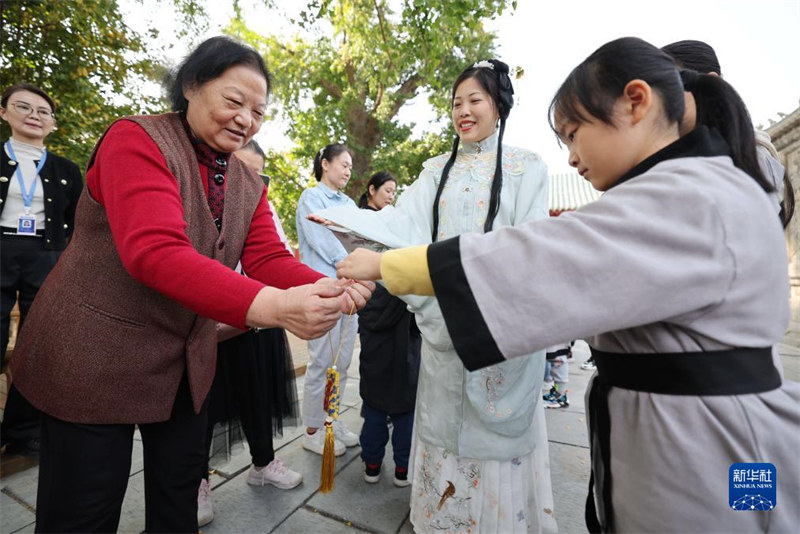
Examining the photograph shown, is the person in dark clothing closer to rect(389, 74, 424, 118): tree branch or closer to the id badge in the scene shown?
the id badge

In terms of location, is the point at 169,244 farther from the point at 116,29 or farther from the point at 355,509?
the point at 116,29

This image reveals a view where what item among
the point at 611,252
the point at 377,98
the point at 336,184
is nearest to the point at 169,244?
the point at 611,252

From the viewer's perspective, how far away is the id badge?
297cm

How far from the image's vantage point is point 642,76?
3.50 ft

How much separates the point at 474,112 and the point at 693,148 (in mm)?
1219

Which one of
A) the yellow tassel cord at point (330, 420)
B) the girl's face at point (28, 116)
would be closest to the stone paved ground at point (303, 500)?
the yellow tassel cord at point (330, 420)

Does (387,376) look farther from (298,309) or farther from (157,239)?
(157,239)

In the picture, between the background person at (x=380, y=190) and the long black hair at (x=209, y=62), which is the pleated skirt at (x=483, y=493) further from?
the background person at (x=380, y=190)

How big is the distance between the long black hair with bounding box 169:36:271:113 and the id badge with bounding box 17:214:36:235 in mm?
2418

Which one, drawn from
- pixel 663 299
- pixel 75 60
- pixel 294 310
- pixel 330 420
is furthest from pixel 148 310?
pixel 75 60

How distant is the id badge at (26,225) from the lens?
2973 millimetres

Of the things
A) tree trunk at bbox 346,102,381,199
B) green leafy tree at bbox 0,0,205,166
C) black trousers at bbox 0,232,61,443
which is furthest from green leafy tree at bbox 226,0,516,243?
black trousers at bbox 0,232,61,443

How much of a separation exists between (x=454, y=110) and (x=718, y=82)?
1.22 metres

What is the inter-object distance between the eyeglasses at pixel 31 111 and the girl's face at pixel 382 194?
2.71 m
